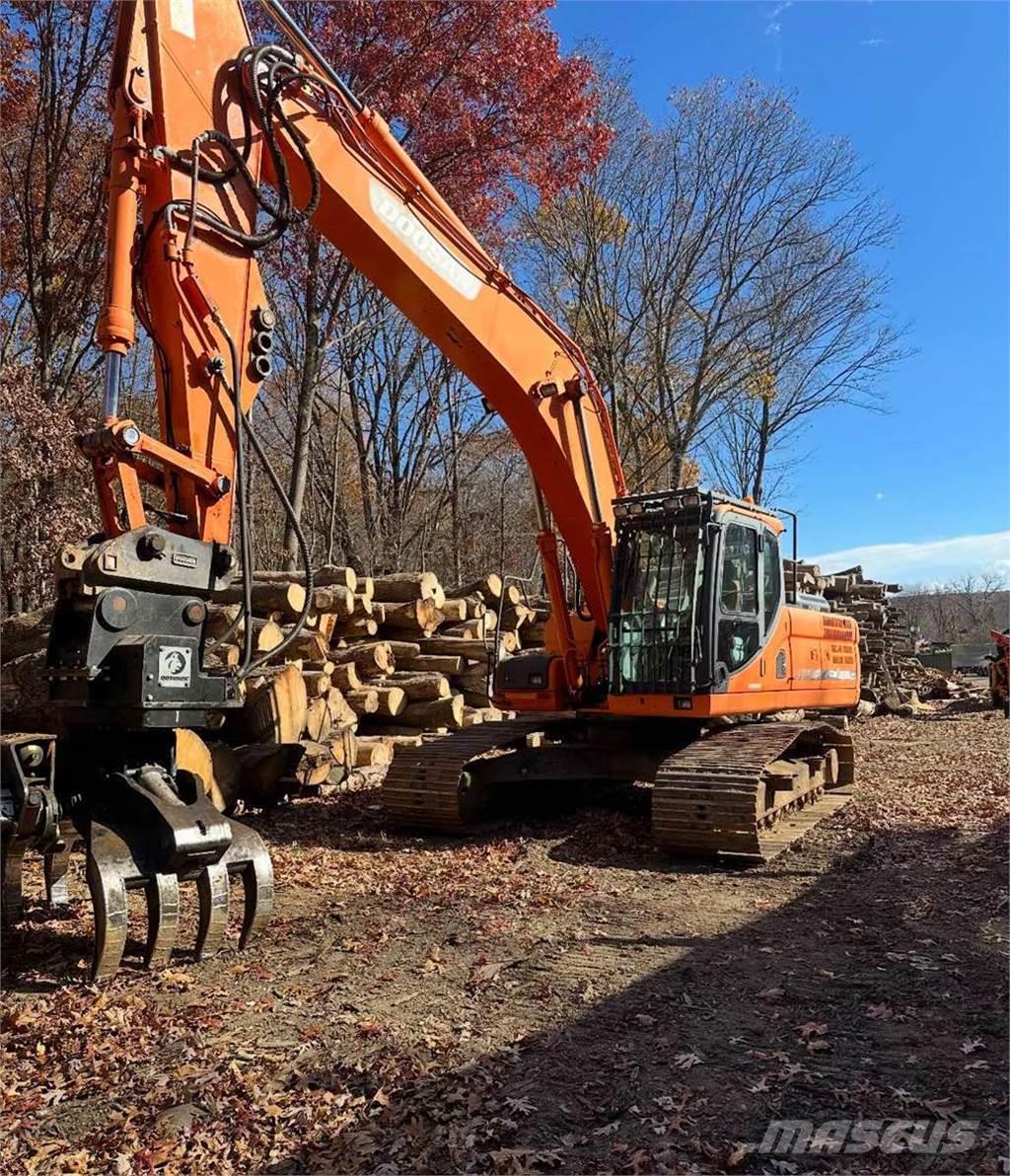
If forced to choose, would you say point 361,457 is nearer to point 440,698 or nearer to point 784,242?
point 784,242

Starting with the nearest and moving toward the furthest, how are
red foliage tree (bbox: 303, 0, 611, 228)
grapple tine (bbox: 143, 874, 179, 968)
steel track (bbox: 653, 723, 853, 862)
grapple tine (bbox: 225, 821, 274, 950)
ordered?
1. grapple tine (bbox: 143, 874, 179, 968)
2. grapple tine (bbox: 225, 821, 274, 950)
3. steel track (bbox: 653, 723, 853, 862)
4. red foliage tree (bbox: 303, 0, 611, 228)

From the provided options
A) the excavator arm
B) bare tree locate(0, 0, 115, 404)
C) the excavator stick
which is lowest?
the excavator stick

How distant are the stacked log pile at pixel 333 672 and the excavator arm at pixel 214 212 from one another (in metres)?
2.13

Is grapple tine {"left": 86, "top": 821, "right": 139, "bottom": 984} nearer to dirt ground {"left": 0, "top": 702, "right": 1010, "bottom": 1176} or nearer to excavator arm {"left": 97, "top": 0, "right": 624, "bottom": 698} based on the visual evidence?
dirt ground {"left": 0, "top": 702, "right": 1010, "bottom": 1176}

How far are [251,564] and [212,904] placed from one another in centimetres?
165

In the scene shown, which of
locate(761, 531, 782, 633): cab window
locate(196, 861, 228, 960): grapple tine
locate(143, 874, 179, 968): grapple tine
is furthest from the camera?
locate(761, 531, 782, 633): cab window

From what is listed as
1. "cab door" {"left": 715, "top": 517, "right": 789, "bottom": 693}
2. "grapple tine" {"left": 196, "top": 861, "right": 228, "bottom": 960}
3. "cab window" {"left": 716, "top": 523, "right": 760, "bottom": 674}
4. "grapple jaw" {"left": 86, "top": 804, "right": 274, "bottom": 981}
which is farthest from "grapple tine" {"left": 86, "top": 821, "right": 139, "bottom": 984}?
"cab window" {"left": 716, "top": 523, "right": 760, "bottom": 674}

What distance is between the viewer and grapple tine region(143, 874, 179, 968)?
4.28m

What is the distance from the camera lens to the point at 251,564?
4832 mm

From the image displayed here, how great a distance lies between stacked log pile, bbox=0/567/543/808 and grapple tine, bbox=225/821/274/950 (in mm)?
2105

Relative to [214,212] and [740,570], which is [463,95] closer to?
[740,570]

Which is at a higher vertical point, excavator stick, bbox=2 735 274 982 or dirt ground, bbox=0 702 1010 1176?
excavator stick, bbox=2 735 274 982

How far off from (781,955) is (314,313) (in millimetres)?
12961

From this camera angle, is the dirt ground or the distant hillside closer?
the dirt ground
